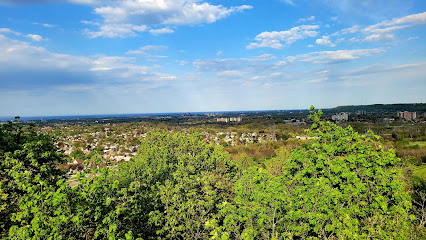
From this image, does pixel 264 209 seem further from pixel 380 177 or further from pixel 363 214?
pixel 380 177

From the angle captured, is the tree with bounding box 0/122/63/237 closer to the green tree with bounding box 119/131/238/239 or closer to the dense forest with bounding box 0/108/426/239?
the dense forest with bounding box 0/108/426/239

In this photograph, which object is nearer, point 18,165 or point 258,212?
point 258,212

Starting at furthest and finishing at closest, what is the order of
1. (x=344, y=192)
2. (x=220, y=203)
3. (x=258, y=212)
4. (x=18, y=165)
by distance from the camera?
(x=220, y=203)
(x=344, y=192)
(x=18, y=165)
(x=258, y=212)

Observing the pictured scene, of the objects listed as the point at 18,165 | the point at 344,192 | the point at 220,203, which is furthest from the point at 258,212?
the point at 18,165

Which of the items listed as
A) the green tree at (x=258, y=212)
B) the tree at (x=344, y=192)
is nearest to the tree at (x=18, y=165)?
the green tree at (x=258, y=212)

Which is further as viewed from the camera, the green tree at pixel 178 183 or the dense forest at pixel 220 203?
the green tree at pixel 178 183

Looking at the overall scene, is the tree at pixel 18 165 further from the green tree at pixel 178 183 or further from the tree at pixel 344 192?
the tree at pixel 344 192

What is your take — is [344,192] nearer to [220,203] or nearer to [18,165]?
[220,203]

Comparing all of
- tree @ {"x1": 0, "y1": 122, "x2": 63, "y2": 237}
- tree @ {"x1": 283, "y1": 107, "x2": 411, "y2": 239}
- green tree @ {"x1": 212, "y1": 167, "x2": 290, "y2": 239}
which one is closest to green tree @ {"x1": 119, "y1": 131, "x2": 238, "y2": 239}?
green tree @ {"x1": 212, "y1": 167, "x2": 290, "y2": 239}

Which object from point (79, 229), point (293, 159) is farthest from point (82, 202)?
point (293, 159)
